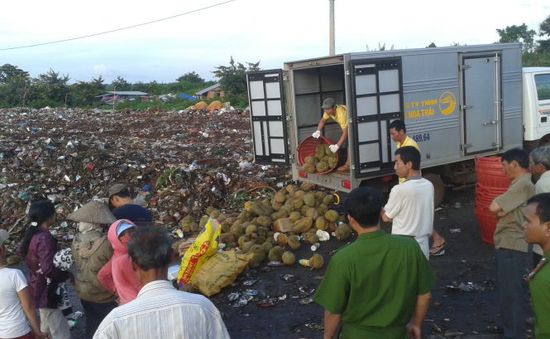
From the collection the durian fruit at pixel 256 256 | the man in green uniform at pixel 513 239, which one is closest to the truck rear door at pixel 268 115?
the durian fruit at pixel 256 256

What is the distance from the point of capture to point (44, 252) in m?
3.88

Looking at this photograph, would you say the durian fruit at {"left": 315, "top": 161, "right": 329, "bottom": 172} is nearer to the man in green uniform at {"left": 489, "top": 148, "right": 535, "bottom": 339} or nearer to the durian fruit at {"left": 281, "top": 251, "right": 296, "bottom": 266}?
the durian fruit at {"left": 281, "top": 251, "right": 296, "bottom": 266}

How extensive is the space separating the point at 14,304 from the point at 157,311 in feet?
6.13

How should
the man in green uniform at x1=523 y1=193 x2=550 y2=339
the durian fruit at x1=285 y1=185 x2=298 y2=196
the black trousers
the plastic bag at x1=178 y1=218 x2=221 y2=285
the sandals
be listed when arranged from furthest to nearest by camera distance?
the durian fruit at x1=285 y1=185 x2=298 y2=196 < the sandals < the plastic bag at x1=178 y1=218 x2=221 y2=285 < the black trousers < the man in green uniform at x1=523 y1=193 x2=550 y2=339

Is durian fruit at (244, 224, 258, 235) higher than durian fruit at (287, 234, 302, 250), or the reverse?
durian fruit at (244, 224, 258, 235)

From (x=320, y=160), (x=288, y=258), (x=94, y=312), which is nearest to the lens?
(x=94, y=312)

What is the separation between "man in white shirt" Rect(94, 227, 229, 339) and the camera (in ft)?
6.43

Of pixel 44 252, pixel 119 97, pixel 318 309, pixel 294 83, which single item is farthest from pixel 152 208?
pixel 119 97

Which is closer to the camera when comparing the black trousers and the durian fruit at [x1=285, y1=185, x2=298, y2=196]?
the black trousers

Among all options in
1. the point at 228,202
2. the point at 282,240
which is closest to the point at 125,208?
the point at 282,240

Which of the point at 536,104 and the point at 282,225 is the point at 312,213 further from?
the point at 536,104

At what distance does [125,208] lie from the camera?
4.21 meters

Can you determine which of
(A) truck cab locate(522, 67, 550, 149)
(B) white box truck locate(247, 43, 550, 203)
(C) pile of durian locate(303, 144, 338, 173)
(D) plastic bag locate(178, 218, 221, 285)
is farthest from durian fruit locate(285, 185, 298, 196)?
(A) truck cab locate(522, 67, 550, 149)

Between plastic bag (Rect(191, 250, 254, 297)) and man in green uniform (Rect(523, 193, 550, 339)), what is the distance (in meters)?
3.89
